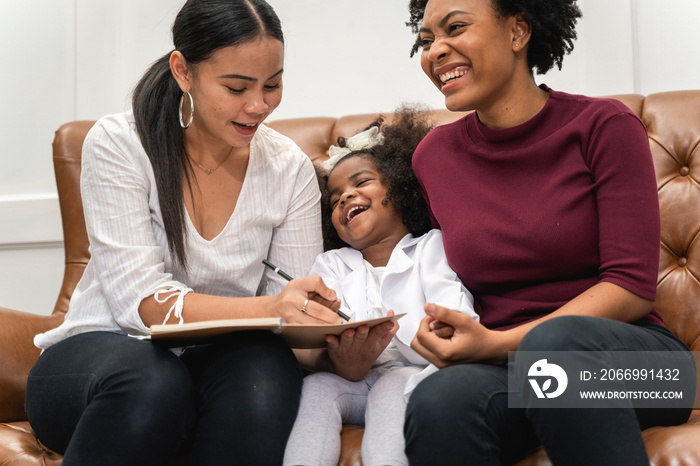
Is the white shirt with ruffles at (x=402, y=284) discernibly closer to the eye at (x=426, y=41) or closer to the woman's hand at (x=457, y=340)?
the woman's hand at (x=457, y=340)

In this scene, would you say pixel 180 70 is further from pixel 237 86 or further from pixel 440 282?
pixel 440 282

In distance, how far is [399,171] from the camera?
5.76 feet

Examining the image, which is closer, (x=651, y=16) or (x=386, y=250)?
(x=386, y=250)

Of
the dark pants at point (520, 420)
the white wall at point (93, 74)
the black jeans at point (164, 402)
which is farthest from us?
the white wall at point (93, 74)

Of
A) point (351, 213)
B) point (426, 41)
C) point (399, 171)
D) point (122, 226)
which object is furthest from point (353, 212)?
point (122, 226)

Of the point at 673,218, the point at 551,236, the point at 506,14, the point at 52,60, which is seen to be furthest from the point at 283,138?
the point at 52,60

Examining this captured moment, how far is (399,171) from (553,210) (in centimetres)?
49

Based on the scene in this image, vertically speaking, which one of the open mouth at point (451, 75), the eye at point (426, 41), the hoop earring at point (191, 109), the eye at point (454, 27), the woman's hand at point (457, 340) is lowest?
the woman's hand at point (457, 340)

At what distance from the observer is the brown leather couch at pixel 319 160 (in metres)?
1.46

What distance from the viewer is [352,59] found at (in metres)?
2.41

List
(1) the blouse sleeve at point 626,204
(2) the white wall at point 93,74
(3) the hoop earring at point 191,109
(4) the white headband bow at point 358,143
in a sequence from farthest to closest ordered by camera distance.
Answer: (2) the white wall at point 93,74 < (4) the white headband bow at point 358,143 < (3) the hoop earring at point 191,109 < (1) the blouse sleeve at point 626,204

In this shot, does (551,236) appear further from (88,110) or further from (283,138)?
(88,110)

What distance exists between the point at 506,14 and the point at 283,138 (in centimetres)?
62

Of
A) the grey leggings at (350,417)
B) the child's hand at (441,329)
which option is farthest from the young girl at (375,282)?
the child's hand at (441,329)
